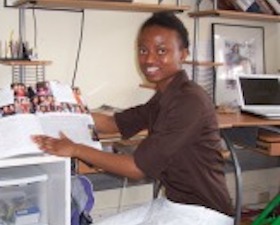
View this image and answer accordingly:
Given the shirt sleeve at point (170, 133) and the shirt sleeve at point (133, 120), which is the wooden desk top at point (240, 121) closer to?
the shirt sleeve at point (133, 120)

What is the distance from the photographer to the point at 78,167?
1754 mm

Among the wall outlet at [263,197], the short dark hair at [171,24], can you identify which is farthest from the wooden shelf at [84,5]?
the wall outlet at [263,197]

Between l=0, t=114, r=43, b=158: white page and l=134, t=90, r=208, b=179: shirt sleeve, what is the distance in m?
0.29

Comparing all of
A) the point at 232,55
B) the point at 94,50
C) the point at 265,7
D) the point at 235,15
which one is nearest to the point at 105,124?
the point at 94,50

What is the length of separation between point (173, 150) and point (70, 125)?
0.32m

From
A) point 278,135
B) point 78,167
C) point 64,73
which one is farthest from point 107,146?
point 278,135

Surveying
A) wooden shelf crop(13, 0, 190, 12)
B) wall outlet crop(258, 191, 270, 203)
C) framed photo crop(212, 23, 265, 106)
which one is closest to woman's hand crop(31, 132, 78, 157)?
wooden shelf crop(13, 0, 190, 12)

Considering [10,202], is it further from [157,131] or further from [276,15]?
[276,15]

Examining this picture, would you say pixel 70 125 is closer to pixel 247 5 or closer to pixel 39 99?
pixel 39 99

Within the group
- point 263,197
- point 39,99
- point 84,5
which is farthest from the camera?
point 263,197

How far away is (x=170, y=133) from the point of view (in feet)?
4.15

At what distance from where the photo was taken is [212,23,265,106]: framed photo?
2.72 m

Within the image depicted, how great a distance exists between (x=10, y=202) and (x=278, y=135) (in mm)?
1491

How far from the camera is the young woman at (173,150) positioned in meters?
1.27
